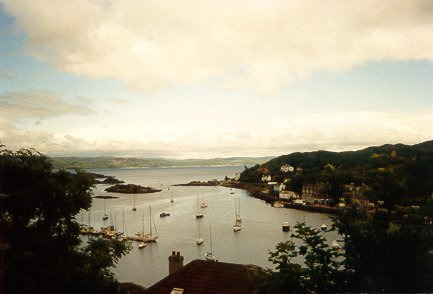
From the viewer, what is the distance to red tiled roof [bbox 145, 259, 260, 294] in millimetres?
12334

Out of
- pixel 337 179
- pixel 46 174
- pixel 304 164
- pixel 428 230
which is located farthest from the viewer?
pixel 304 164

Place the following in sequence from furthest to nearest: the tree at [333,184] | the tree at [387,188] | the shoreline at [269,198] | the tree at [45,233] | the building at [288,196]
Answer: the building at [288,196]
the shoreline at [269,198]
the tree at [45,233]
the tree at [333,184]
the tree at [387,188]

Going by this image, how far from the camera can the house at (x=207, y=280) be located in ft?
40.5

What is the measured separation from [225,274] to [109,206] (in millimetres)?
72036

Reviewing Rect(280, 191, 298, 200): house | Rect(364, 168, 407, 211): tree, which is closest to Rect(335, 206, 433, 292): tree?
Rect(364, 168, 407, 211): tree

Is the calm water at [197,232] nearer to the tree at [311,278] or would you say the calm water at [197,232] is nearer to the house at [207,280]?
the house at [207,280]

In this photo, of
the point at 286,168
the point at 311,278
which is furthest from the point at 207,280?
the point at 286,168

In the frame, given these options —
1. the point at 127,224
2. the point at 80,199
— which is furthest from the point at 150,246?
the point at 80,199

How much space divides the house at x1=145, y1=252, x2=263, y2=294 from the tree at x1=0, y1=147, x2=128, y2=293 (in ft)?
12.8

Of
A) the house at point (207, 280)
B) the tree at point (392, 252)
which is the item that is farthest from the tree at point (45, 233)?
the tree at point (392, 252)

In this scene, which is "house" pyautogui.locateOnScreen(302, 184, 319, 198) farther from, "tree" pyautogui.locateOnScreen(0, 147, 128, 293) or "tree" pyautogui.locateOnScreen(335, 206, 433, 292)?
"tree" pyautogui.locateOnScreen(335, 206, 433, 292)

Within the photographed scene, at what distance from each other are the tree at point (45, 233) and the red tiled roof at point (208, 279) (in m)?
3.92

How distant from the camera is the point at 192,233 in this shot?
48.2 meters

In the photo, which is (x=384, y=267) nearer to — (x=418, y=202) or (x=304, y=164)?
(x=418, y=202)
